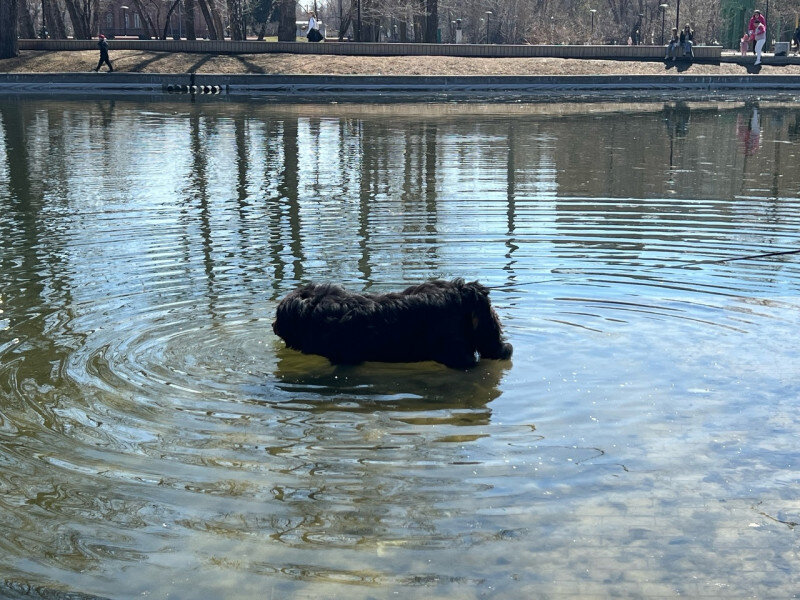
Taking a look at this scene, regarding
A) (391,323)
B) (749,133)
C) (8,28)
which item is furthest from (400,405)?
(8,28)

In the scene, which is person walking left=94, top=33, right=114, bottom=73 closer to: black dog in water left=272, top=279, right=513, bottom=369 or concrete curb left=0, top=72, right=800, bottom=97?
concrete curb left=0, top=72, right=800, bottom=97

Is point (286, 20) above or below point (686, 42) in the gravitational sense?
above

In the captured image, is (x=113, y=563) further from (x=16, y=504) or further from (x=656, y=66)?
(x=656, y=66)

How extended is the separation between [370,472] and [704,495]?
174 cm

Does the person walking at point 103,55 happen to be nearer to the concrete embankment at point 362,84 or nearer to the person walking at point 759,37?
the concrete embankment at point 362,84

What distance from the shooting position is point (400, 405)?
6.29m

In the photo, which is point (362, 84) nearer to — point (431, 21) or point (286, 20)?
point (286, 20)

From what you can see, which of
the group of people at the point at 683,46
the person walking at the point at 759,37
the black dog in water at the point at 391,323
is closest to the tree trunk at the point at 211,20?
the group of people at the point at 683,46

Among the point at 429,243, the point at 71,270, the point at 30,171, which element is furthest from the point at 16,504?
the point at 30,171

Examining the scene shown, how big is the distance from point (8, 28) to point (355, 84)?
16.4m

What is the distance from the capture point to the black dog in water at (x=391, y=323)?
6590mm

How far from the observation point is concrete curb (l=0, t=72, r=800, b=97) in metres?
37.2

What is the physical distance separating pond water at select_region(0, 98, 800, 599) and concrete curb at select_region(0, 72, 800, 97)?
79.9 ft

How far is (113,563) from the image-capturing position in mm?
4406
